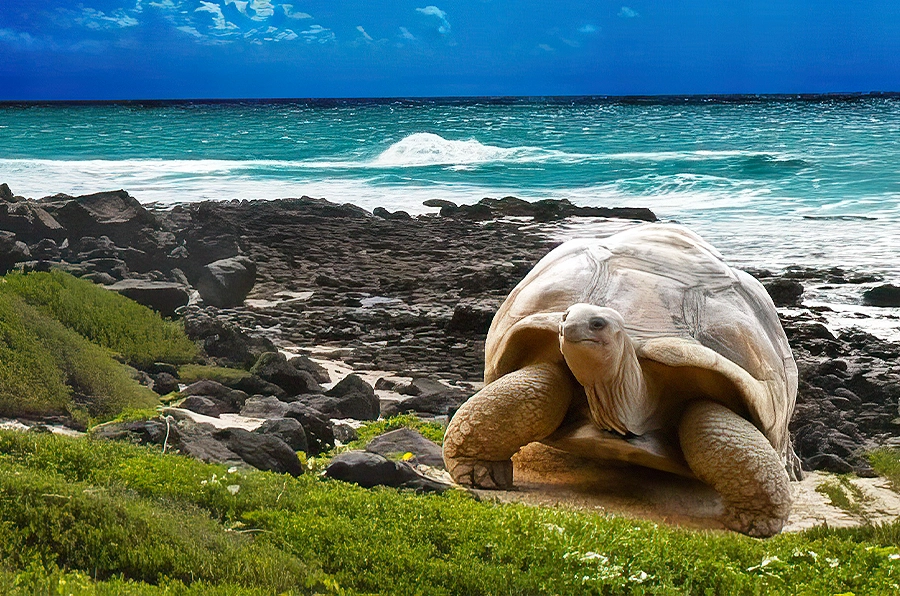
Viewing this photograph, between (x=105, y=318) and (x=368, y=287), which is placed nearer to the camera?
(x=105, y=318)

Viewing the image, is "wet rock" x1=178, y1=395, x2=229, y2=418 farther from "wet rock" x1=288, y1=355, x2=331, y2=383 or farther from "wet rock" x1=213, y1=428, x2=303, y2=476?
"wet rock" x1=213, y1=428, x2=303, y2=476


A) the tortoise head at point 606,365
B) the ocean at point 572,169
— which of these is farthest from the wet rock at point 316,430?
the ocean at point 572,169

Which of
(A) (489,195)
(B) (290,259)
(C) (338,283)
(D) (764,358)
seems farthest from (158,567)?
(A) (489,195)

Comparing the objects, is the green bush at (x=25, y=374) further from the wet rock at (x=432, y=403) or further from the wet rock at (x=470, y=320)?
the wet rock at (x=470, y=320)

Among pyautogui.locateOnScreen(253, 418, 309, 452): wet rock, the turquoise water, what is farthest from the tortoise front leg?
the turquoise water

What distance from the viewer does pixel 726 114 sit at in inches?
2655

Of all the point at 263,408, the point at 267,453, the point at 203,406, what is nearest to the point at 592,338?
the point at 267,453

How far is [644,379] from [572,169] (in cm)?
2947

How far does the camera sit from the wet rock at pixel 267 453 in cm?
500

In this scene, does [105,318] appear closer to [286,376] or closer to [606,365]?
[286,376]

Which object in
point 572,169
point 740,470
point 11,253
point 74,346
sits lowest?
point 572,169

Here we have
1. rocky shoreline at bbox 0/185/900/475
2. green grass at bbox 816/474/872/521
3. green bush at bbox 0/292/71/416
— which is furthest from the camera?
rocky shoreline at bbox 0/185/900/475

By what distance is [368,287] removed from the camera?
13445mm

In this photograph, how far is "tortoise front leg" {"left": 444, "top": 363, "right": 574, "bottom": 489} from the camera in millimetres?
4895
